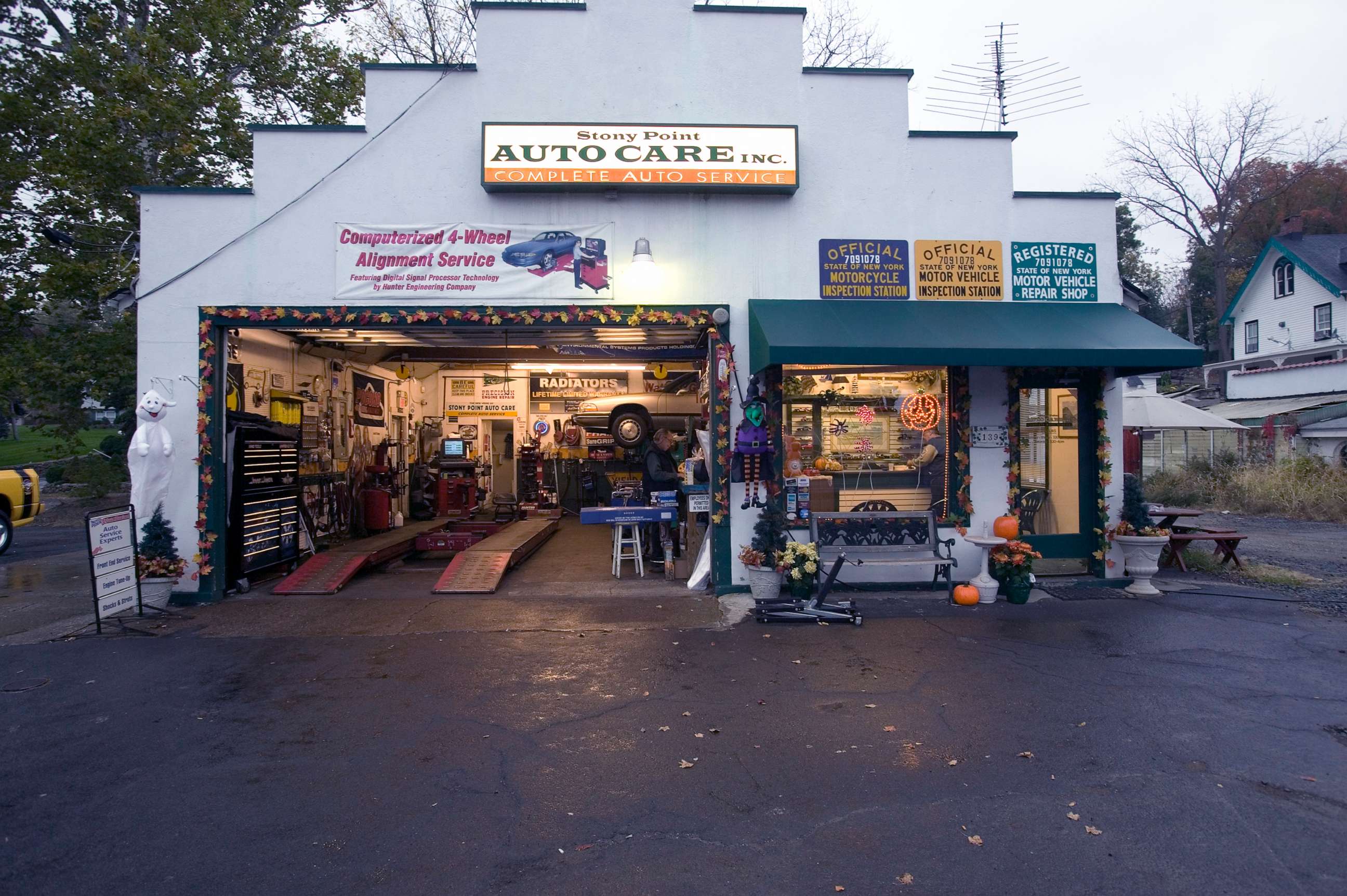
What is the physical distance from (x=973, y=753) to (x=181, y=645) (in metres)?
6.91

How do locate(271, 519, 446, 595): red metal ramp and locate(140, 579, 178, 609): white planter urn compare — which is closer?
locate(140, 579, 178, 609): white planter urn

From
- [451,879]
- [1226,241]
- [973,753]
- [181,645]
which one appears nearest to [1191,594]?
[973,753]

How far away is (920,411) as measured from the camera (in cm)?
980

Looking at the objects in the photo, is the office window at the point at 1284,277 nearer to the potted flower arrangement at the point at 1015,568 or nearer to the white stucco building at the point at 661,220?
the white stucco building at the point at 661,220

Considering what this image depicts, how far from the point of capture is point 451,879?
11.4ft

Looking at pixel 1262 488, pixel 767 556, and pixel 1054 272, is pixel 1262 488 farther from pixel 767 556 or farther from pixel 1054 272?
pixel 767 556

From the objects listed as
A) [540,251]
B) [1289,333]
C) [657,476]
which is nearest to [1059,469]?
[657,476]

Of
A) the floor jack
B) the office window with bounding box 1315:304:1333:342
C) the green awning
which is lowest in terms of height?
the floor jack

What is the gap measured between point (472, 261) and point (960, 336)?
5593 mm

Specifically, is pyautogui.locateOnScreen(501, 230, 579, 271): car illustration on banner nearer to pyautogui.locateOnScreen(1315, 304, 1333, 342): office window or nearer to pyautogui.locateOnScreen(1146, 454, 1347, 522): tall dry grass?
pyautogui.locateOnScreen(1146, 454, 1347, 522): tall dry grass

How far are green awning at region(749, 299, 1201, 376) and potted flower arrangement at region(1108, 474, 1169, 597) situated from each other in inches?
60.3

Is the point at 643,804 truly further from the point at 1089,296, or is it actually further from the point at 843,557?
the point at 1089,296

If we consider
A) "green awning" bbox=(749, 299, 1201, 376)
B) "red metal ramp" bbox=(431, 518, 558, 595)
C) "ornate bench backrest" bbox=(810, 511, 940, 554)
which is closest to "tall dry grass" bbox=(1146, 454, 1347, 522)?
"green awning" bbox=(749, 299, 1201, 376)

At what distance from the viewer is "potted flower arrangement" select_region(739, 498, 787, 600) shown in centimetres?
877
